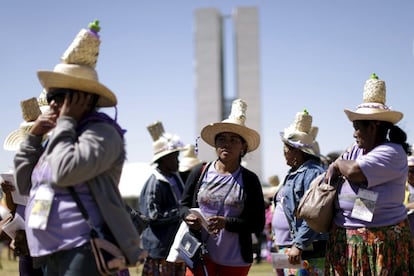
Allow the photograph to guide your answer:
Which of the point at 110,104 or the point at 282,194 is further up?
the point at 110,104

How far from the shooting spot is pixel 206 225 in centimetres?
571

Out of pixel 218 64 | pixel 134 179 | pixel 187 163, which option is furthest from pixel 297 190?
pixel 218 64

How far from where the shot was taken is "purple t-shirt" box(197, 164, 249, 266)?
585cm

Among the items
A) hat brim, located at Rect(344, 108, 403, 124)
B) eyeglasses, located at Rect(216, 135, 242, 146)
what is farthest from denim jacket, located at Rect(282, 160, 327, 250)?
hat brim, located at Rect(344, 108, 403, 124)

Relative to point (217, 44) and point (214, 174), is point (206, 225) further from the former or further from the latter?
point (217, 44)

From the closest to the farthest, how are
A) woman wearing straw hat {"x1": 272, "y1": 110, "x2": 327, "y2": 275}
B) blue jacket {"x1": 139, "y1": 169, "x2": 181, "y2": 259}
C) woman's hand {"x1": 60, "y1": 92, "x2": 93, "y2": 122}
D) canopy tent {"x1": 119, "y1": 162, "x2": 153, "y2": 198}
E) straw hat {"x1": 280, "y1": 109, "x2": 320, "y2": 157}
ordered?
1. woman's hand {"x1": 60, "y1": 92, "x2": 93, "y2": 122}
2. woman wearing straw hat {"x1": 272, "y1": 110, "x2": 327, "y2": 275}
3. straw hat {"x1": 280, "y1": 109, "x2": 320, "y2": 157}
4. blue jacket {"x1": 139, "y1": 169, "x2": 181, "y2": 259}
5. canopy tent {"x1": 119, "y1": 162, "x2": 153, "y2": 198}

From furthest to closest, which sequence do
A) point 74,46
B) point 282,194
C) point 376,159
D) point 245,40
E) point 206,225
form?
point 245,40 < point 282,194 < point 206,225 < point 376,159 < point 74,46

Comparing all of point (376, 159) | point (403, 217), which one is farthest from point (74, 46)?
point (403, 217)

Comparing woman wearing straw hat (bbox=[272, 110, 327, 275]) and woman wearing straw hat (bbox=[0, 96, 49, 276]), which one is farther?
woman wearing straw hat (bbox=[272, 110, 327, 275])

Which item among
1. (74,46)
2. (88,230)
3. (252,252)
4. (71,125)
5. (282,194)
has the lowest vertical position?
(252,252)

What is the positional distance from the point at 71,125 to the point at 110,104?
44 cm

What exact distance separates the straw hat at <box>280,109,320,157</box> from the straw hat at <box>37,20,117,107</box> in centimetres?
289

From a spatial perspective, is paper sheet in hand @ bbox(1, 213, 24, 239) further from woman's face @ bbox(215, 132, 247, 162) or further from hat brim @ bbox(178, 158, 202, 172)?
hat brim @ bbox(178, 158, 202, 172)

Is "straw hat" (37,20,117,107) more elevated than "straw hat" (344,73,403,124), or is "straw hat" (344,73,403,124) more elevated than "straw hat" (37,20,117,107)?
"straw hat" (37,20,117,107)
